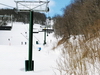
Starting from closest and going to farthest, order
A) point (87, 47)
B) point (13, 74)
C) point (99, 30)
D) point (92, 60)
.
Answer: point (92, 60) → point (87, 47) → point (99, 30) → point (13, 74)

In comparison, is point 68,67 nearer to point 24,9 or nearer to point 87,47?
point 87,47

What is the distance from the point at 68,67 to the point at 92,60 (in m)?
0.59

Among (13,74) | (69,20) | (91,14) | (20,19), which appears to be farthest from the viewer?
(20,19)

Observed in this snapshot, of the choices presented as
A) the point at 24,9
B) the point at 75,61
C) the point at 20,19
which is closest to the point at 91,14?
the point at 24,9

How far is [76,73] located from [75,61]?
26cm

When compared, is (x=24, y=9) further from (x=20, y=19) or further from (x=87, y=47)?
(x=20, y=19)

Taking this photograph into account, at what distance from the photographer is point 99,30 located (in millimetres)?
4793

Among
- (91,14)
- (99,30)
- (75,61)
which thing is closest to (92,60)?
(75,61)

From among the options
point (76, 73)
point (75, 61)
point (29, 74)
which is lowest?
point (29, 74)

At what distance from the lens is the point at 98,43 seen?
14.0ft

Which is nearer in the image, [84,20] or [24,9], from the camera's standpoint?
[24,9]

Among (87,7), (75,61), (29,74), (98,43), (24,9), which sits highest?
(87,7)

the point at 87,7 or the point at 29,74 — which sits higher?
the point at 87,7

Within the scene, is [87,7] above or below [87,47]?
above
